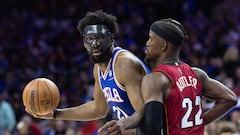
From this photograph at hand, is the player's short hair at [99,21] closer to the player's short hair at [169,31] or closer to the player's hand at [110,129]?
the player's short hair at [169,31]

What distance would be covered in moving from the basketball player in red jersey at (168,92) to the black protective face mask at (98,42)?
1.90ft

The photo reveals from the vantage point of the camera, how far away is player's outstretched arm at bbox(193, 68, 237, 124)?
369 cm

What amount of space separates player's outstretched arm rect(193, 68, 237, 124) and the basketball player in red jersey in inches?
1.4

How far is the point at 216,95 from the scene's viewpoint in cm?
375

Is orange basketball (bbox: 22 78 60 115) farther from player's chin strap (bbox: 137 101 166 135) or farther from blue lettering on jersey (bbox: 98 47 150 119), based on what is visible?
player's chin strap (bbox: 137 101 166 135)

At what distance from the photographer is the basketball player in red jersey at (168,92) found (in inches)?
127

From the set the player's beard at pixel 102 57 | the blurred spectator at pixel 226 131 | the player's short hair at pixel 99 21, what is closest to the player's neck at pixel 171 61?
the player's beard at pixel 102 57

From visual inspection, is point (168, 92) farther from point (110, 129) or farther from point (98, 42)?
point (98, 42)

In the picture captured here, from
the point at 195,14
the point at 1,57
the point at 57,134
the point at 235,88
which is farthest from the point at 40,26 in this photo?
the point at 235,88

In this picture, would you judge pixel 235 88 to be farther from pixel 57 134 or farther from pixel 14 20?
pixel 14 20

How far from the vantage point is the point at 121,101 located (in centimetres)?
405

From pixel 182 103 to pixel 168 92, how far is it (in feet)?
0.40

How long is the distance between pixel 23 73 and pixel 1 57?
85 centimetres

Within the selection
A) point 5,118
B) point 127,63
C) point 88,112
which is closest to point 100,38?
point 127,63
